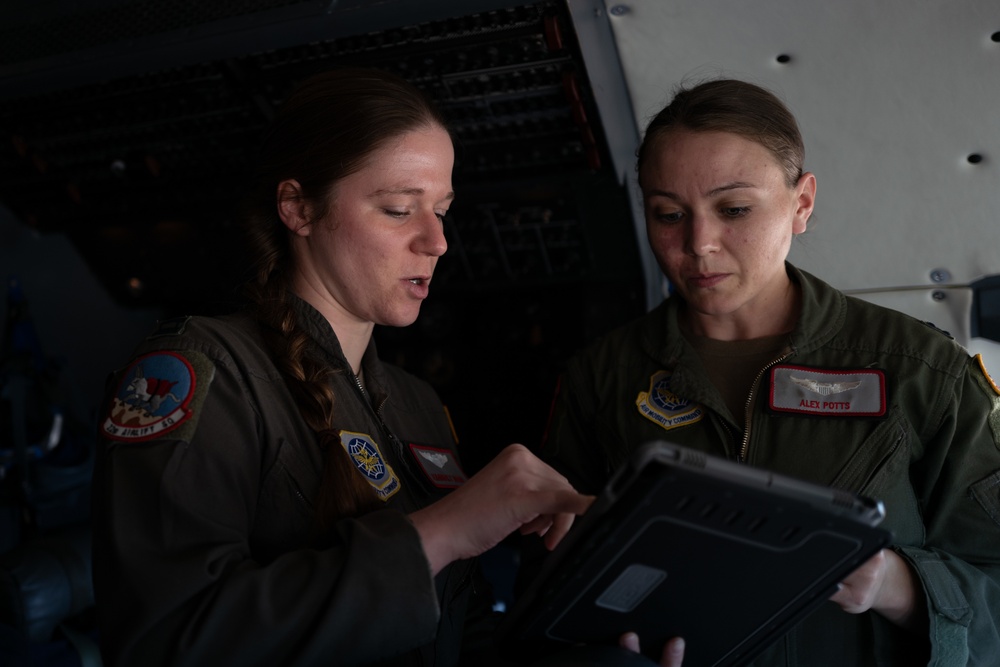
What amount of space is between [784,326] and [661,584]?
74 centimetres

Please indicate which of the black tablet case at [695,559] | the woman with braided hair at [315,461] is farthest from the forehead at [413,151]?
the black tablet case at [695,559]

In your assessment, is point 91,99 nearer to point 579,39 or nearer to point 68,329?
point 68,329

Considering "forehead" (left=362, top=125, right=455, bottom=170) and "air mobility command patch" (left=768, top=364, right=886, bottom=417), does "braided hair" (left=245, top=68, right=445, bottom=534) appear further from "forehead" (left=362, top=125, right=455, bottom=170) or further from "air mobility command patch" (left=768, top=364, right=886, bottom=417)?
"air mobility command patch" (left=768, top=364, right=886, bottom=417)

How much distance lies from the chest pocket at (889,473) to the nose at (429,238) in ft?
2.60

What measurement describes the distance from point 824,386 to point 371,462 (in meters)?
0.80

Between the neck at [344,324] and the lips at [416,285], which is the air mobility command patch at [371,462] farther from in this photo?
the lips at [416,285]

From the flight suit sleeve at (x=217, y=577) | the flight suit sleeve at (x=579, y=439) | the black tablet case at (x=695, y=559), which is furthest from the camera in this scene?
the flight suit sleeve at (x=579, y=439)

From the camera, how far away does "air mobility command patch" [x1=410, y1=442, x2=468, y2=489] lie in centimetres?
161

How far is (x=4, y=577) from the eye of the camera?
1.98 m

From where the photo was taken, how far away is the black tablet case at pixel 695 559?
942 mm

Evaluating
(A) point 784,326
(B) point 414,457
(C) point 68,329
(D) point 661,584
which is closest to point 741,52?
(A) point 784,326

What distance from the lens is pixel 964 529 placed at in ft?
4.90

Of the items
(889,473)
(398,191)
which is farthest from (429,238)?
(889,473)

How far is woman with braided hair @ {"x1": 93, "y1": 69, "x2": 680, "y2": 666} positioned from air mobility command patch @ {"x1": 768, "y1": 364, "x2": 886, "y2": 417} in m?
0.51
